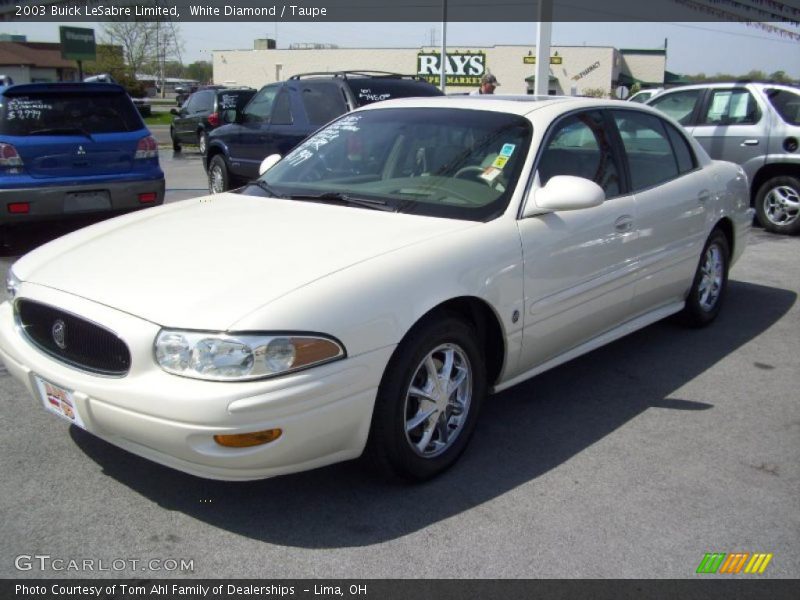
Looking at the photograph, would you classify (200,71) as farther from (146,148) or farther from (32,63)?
(146,148)

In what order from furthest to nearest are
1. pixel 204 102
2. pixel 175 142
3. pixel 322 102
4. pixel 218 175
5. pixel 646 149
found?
1. pixel 175 142
2. pixel 204 102
3. pixel 218 175
4. pixel 322 102
5. pixel 646 149

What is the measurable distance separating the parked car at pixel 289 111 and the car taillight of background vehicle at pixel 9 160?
3.02m

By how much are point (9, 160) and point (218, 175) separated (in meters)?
4.23

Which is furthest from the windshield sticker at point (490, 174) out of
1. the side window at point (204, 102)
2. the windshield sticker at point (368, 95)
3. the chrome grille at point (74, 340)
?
the side window at point (204, 102)

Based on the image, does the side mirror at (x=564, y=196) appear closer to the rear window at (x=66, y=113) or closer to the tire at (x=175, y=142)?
the rear window at (x=66, y=113)

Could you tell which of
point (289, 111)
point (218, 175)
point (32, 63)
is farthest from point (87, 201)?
point (32, 63)

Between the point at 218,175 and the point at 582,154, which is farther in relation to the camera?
the point at 218,175

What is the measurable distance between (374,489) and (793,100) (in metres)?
8.16

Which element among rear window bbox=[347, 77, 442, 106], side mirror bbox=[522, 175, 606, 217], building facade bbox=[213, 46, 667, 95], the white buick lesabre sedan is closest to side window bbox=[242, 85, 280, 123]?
rear window bbox=[347, 77, 442, 106]

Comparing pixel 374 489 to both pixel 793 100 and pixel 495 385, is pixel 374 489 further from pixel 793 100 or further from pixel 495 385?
pixel 793 100

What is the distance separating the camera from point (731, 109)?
9.44 meters

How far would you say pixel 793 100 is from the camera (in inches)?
360

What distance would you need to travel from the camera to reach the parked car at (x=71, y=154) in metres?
7.25

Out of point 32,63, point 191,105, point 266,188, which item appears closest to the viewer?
point 266,188
